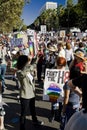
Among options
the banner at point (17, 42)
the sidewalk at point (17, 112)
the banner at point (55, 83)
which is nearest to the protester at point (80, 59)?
the banner at point (55, 83)

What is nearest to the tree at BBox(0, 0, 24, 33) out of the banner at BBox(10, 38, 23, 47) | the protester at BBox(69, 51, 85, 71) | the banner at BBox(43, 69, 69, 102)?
the banner at BBox(10, 38, 23, 47)

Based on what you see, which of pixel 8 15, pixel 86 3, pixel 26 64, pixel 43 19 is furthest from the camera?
pixel 43 19

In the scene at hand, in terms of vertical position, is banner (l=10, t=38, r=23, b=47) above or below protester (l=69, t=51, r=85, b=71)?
above

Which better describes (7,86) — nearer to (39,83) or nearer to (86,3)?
(39,83)

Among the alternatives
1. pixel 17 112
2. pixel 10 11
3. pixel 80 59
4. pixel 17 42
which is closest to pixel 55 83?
pixel 80 59

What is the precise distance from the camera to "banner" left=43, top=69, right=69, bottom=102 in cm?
721

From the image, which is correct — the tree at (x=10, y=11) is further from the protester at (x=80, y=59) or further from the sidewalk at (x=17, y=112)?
the protester at (x=80, y=59)

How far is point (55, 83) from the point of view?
7.32m

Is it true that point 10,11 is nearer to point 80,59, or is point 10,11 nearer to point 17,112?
point 17,112

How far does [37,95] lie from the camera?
38.2 ft

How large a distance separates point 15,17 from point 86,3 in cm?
2236

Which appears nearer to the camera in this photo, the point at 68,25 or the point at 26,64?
the point at 26,64

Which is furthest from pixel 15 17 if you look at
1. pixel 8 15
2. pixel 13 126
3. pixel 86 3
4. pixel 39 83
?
pixel 13 126

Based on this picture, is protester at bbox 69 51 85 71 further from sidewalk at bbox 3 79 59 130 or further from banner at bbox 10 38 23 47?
banner at bbox 10 38 23 47
